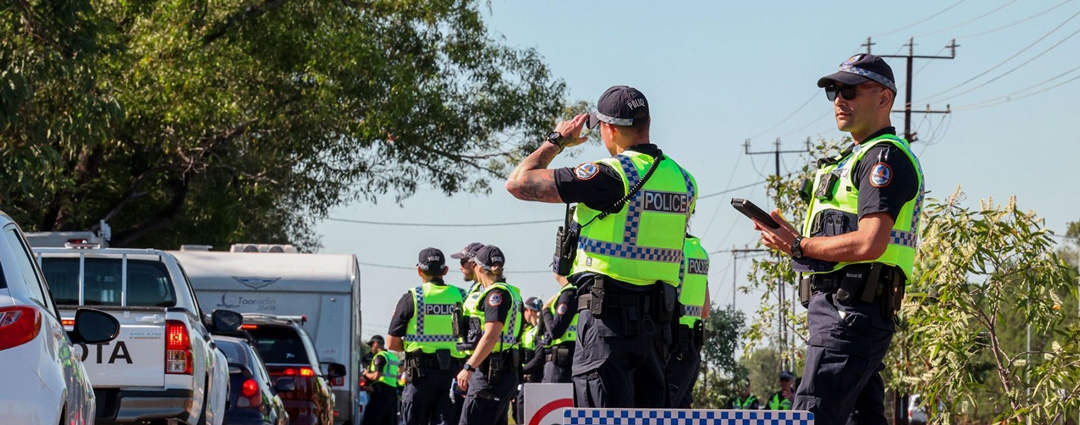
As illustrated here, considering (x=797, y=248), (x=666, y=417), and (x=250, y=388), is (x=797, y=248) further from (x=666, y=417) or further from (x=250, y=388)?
(x=250, y=388)

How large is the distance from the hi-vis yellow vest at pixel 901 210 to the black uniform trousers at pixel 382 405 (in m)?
16.8

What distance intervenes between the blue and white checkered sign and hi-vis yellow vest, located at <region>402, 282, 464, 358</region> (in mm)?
7154

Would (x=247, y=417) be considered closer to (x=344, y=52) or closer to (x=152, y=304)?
(x=152, y=304)

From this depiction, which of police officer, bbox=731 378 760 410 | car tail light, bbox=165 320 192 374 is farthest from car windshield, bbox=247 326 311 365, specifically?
police officer, bbox=731 378 760 410

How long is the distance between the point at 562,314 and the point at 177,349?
3.68 metres

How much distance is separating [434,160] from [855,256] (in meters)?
23.9

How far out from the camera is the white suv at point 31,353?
513 cm

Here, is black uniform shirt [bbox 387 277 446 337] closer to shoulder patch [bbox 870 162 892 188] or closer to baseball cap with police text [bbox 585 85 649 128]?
baseball cap with police text [bbox 585 85 649 128]

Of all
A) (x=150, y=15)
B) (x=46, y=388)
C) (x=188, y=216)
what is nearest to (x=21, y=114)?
(x=150, y=15)

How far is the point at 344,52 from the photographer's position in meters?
26.8

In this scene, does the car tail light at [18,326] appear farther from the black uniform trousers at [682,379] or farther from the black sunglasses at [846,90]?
the black uniform trousers at [682,379]

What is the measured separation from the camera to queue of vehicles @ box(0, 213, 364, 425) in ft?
17.8

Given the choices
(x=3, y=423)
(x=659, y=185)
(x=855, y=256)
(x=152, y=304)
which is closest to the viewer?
(x=3, y=423)

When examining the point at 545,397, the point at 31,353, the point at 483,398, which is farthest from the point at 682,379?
the point at 31,353
